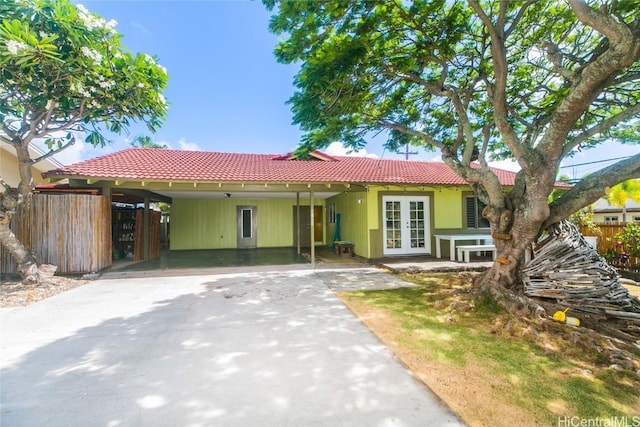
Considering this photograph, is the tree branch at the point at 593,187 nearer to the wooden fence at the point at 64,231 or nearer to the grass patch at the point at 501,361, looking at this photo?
the grass patch at the point at 501,361

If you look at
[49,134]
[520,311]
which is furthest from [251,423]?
[49,134]

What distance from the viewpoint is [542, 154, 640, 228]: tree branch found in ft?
13.8

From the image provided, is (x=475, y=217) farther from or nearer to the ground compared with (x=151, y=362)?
farther from the ground

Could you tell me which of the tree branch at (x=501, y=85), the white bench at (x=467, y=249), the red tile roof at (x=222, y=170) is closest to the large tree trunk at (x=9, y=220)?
the red tile roof at (x=222, y=170)

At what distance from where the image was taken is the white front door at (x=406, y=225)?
392 inches

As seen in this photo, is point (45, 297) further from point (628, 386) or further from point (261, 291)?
point (628, 386)

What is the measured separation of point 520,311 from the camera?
4359 millimetres

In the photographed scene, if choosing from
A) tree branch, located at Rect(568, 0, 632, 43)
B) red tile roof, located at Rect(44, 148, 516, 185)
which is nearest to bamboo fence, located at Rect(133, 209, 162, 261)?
red tile roof, located at Rect(44, 148, 516, 185)

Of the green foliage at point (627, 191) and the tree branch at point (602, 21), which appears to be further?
the green foliage at point (627, 191)

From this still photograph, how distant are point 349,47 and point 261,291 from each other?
17.2 feet

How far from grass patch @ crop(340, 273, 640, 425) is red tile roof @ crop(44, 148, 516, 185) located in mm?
5288

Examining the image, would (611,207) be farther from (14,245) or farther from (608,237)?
(14,245)

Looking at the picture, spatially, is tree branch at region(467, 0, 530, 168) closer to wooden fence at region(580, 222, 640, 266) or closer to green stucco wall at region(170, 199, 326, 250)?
wooden fence at region(580, 222, 640, 266)

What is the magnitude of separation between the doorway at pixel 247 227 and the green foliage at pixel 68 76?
684 centimetres
